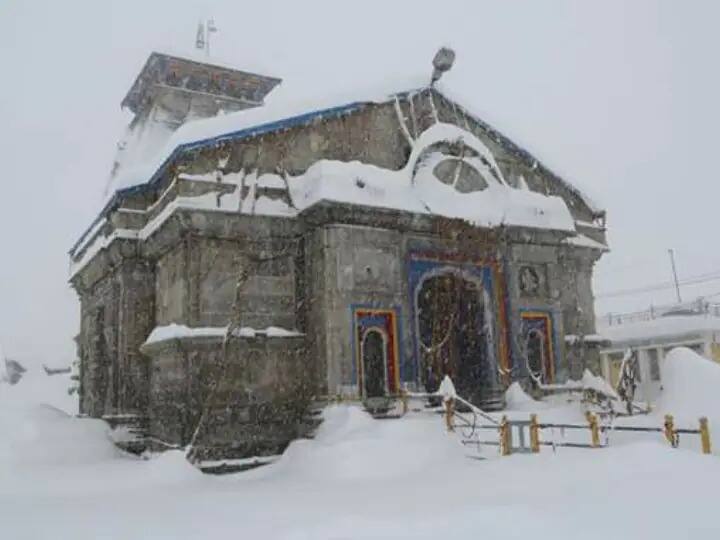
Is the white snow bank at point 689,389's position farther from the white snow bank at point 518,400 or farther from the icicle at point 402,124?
the icicle at point 402,124

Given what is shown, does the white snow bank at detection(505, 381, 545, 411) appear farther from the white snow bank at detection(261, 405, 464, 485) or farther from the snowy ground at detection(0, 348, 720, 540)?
the white snow bank at detection(261, 405, 464, 485)

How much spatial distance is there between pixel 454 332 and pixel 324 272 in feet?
16.5

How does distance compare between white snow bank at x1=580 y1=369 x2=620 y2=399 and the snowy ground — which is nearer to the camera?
the snowy ground

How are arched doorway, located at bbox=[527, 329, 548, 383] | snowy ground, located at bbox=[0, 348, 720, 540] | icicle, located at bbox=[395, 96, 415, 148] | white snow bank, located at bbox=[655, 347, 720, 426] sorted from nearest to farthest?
snowy ground, located at bbox=[0, 348, 720, 540] < white snow bank, located at bbox=[655, 347, 720, 426] < icicle, located at bbox=[395, 96, 415, 148] < arched doorway, located at bbox=[527, 329, 548, 383]

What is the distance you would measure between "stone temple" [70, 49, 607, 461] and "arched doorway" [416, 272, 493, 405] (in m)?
0.05

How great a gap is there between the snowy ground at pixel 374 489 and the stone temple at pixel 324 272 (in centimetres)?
133

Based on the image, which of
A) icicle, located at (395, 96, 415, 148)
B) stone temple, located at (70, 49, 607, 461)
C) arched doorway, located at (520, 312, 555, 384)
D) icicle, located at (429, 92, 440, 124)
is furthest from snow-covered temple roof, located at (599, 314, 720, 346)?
icicle, located at (395, 96, 415, 148)

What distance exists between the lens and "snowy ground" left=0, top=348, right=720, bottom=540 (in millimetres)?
8711

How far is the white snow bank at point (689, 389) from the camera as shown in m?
15.9

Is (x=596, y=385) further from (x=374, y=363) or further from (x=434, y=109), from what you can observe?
(x=434, y=109)

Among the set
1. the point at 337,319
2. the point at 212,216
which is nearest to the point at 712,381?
the point at 337,319

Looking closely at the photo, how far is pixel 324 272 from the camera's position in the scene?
16406 millimetres

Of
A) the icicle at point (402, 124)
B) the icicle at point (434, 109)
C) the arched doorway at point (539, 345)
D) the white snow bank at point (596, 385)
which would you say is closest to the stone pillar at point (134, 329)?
the icicle at point (402, 124)

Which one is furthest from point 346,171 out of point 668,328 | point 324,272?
point 668,328
